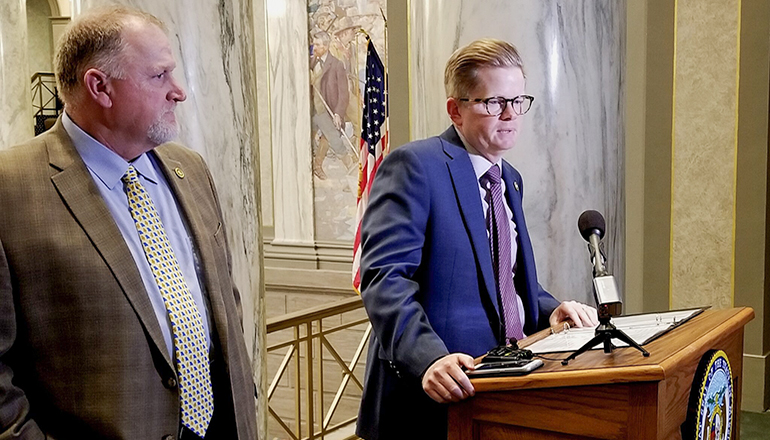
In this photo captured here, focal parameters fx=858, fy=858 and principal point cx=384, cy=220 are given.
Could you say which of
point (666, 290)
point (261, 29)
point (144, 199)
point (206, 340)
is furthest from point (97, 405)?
point (261, 29)

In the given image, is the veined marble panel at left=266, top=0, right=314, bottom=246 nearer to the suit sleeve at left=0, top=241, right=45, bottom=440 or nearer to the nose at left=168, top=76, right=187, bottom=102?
the nose at left=168, top=76, right=187, bottom=102

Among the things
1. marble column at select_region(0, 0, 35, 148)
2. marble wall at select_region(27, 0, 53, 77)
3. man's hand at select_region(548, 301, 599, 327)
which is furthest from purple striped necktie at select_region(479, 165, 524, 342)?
marble wall at select_region(27, 0, 53, 77)

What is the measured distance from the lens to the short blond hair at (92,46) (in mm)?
1914

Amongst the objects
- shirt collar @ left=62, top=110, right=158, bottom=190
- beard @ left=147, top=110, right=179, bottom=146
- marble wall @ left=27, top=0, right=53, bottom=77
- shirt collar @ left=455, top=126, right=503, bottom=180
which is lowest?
shirt collar @ left=455, top=126, right=503, bottom=180

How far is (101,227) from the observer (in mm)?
1846

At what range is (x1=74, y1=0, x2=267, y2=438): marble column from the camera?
108 inches

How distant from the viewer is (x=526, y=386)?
76.5 inches

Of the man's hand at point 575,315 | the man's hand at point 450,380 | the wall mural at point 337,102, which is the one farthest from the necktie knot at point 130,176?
the wall mural at point 337,102

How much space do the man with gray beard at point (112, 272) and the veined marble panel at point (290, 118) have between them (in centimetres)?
692

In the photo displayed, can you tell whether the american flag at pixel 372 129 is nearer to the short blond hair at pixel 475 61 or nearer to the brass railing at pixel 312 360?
the brass railing at pixel 312 360

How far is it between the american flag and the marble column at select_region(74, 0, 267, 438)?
13.2ft

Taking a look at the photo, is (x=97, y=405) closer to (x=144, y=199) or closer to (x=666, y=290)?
(x=144, y=199)

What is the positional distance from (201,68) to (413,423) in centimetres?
131

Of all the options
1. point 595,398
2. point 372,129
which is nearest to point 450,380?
point 595,398
